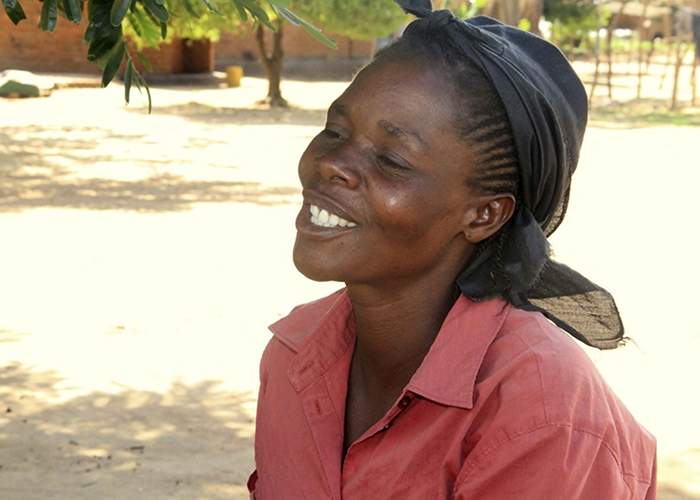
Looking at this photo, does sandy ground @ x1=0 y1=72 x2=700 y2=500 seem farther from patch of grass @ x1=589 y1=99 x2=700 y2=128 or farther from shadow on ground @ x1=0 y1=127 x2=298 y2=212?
patch of grass @ x1=589 y1=99 x2=700 y2=128

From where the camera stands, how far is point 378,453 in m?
2.02

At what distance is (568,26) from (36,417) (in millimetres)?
30514

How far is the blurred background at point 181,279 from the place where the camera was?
4793 mm

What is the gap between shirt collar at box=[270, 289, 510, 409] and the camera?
1.94m

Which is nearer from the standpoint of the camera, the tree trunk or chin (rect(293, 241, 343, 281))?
chin (rect(293, 241, 343, 281))

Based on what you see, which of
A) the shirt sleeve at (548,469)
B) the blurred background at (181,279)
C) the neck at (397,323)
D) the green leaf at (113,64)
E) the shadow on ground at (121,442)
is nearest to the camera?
the shirt sleeve at (548,469)

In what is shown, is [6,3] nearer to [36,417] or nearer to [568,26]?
[36,417]

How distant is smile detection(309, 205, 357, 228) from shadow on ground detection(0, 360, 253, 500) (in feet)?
8.08

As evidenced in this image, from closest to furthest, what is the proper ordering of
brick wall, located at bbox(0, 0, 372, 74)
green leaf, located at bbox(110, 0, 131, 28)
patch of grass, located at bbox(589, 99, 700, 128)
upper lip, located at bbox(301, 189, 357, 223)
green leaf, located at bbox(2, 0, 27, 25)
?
upper lip, located at bbox(301, 189, 357, 223) < green leaf, located at bbox(110, 0, 131, 28) < green leaf, located at bbox(2, 0, 27, 25) < patch of grass, located at bbox(589, 99, 700, 128) < brick wall, located at bbox(0, 0, 372, 74)

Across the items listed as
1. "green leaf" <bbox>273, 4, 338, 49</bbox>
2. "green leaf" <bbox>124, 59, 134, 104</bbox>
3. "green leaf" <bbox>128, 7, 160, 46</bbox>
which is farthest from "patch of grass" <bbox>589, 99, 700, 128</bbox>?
"green leaf" <bbox>273, 4, 338, 49</bbox>

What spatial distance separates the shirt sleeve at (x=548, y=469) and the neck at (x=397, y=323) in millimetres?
396

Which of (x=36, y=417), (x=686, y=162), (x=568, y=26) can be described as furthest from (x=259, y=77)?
(x=36, y=417)

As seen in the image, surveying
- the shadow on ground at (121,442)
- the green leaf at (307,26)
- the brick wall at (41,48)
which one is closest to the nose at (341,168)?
the green leaf at (307,26)

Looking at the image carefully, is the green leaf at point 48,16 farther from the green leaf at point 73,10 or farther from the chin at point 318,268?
the chin at point 318,268
